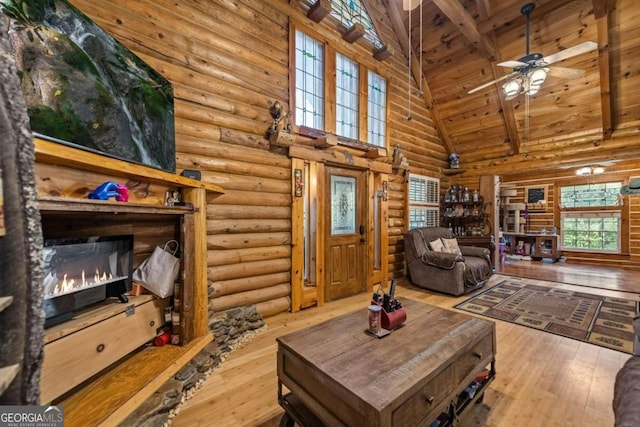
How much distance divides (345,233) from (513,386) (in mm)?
2688

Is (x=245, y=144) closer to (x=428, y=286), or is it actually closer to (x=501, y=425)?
(x=501, y=425)

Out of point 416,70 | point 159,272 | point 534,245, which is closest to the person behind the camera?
Answer: point 159,272

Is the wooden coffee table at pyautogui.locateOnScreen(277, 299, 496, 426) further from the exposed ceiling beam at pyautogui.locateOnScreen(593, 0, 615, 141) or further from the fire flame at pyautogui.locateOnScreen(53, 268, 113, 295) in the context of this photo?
the exposed ceiling beam at pyautogui.locateOnScreen(593, 0, 615, 141)

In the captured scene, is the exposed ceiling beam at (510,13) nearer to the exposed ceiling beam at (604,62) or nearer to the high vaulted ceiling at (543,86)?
the high vaulted ceiling at (543,86)

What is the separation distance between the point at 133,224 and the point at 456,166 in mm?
6962

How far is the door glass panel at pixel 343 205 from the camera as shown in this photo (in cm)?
413

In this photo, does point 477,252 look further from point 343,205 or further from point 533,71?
point 533,71

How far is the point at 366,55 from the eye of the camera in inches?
184

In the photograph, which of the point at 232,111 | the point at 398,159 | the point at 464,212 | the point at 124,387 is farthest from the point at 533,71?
the point at 124,387

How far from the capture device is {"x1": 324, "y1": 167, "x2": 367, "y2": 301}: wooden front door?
13.1ft

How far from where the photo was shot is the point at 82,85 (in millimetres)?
1572

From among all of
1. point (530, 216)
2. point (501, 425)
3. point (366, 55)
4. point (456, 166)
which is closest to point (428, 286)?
point (501, 425)

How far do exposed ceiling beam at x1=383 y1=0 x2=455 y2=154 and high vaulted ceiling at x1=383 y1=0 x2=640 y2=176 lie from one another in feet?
0.07

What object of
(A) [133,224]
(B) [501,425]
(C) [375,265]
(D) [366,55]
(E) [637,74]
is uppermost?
(D) [366,55]
